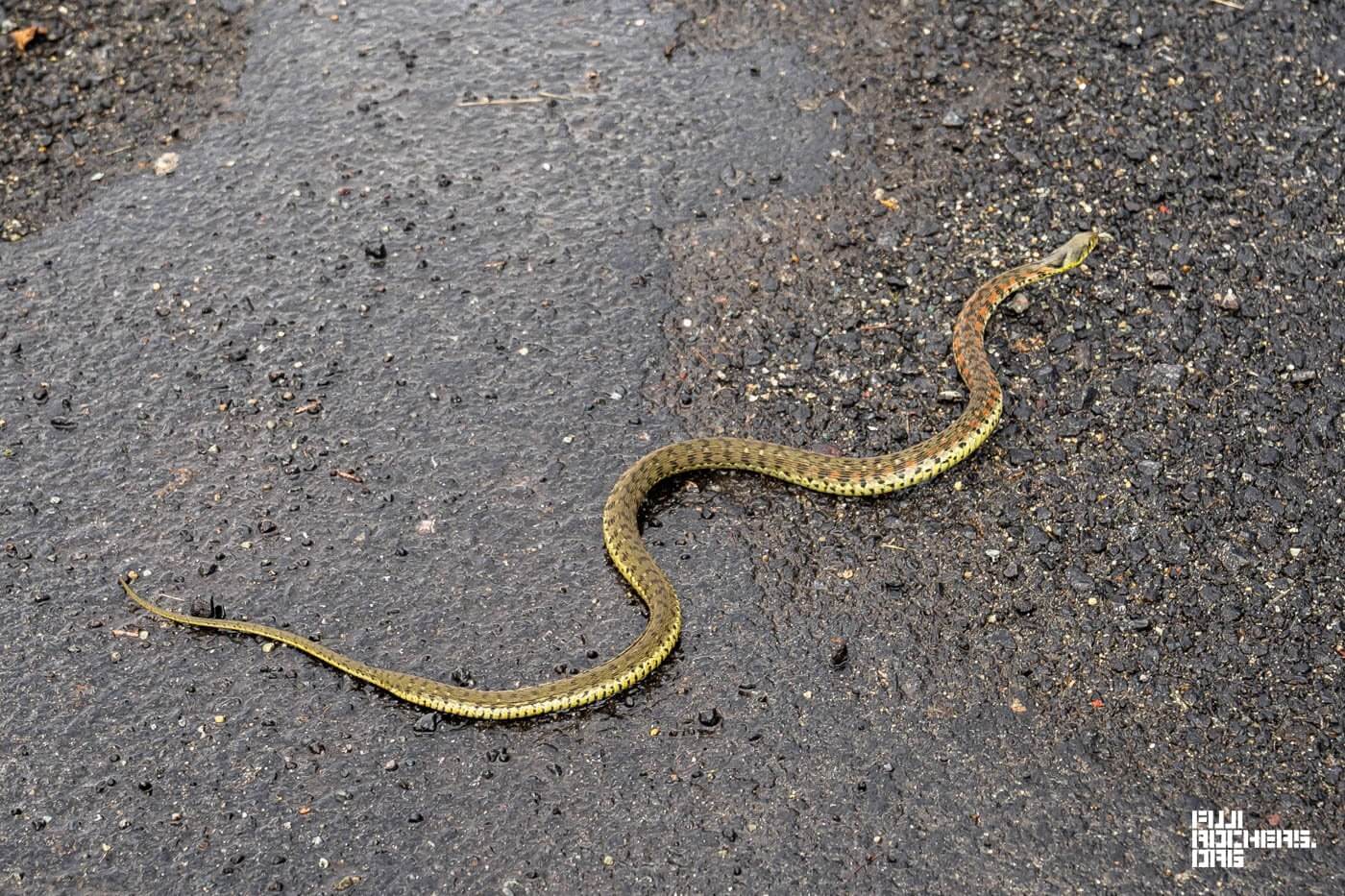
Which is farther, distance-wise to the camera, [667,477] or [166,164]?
[166,164]

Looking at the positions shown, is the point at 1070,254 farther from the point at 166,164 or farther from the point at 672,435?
the point at 166,164

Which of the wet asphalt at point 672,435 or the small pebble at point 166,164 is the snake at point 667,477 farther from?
the small pebble at point 166,164

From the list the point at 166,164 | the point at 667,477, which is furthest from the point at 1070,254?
the point at 166,164

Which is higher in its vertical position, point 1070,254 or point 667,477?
point 1070,254

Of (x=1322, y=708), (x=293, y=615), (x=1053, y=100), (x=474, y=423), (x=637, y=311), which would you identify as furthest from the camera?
(x=1053, y=100)

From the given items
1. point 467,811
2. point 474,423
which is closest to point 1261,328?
point 474,423

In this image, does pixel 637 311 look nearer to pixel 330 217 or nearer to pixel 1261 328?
pixel 330 217

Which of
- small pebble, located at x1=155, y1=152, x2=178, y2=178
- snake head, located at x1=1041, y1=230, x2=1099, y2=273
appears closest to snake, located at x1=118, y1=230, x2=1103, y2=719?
snake head, located at x1=1041, y1=230, x2=1099, y2=273

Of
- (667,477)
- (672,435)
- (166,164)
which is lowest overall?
(667,477)

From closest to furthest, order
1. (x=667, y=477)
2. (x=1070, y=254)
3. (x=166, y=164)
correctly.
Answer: (x=667, y=477)
(x=1070, y=254)
(x=166, y=164)
